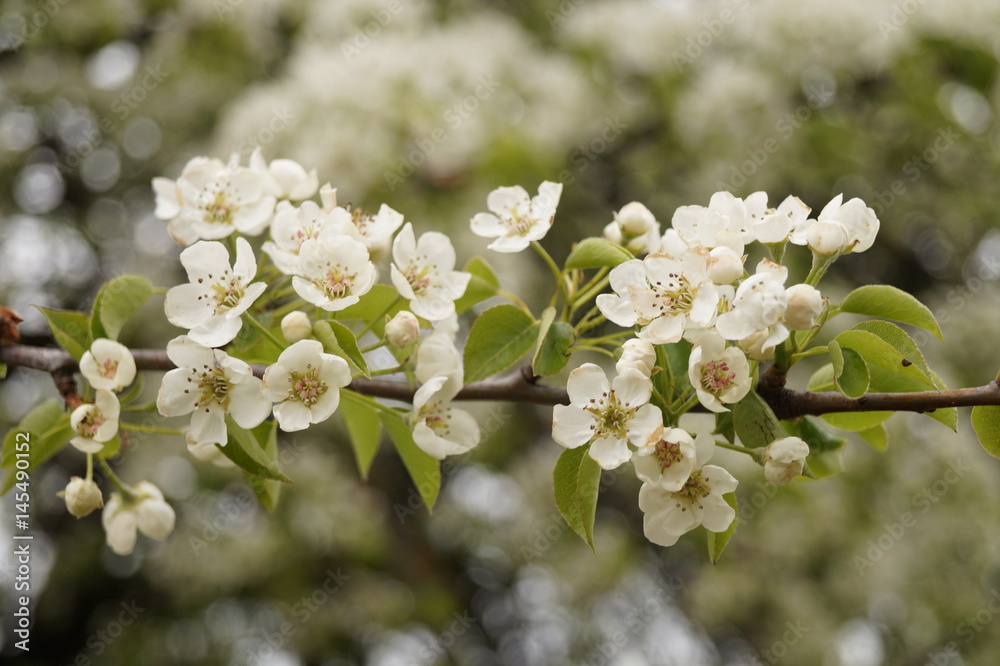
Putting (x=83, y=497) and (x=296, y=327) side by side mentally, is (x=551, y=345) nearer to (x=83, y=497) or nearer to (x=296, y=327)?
(x=296, y=327)

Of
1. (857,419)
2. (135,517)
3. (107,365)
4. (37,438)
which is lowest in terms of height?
(135,517)

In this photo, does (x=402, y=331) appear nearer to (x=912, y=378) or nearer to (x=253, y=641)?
(x=912, y=378)

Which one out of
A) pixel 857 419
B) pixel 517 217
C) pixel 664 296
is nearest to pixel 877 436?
pixel 857 419

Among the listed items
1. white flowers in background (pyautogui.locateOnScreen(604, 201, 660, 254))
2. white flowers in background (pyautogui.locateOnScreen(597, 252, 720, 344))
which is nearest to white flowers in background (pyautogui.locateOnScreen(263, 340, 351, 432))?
white flowers in background (pyautogui.locateOnScreen(597, 252, 720, 344))

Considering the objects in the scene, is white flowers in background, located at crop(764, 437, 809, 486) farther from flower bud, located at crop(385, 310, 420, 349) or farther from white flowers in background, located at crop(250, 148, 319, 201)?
white flowers in background, located at crop(250, 148, 319, 201)

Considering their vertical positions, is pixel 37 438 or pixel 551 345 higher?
pixel 551 345

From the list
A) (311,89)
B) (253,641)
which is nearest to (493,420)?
(311,89)
